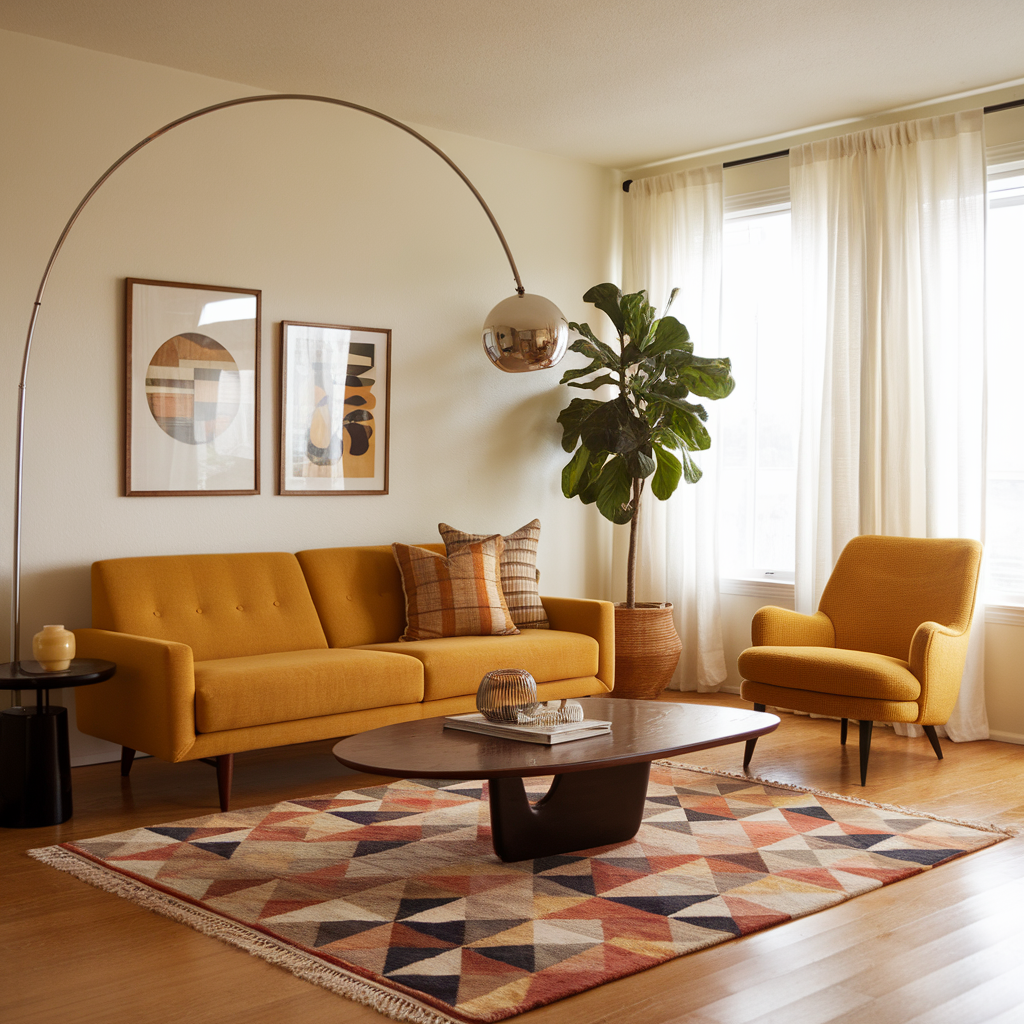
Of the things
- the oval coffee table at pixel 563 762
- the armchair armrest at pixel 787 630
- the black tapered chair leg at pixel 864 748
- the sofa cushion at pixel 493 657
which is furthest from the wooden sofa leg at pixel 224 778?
the black tapered chair leg at pixel 864 748

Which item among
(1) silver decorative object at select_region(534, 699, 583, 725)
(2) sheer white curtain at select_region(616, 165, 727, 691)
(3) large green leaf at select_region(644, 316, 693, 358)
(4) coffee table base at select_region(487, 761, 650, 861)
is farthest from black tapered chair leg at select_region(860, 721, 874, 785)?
(3) large green leaf at select_region(644, 316, 693, 358)

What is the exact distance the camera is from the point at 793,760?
4.61 metres

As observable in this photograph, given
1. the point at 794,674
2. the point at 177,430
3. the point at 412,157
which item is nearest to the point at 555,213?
the point at 412,157

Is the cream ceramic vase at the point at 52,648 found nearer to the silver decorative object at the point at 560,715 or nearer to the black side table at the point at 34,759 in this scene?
the black side table at the point at 34,759

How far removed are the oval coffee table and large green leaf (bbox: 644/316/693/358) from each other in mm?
2488

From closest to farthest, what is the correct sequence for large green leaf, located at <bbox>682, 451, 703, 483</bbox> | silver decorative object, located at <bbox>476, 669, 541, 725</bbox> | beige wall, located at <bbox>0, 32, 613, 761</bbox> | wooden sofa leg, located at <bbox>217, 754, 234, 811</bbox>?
silver decorative object, located at <bbox>476, 669, 541, 725</bbox> < wooden sofa leg, located at <bbox>217, 754, 234, 811</bbox> < beige wall, located at <bbox>0, 32, 613, 761</bbox> < large green leaf, located at <bbox>682, 451, 703, 483</bbox>

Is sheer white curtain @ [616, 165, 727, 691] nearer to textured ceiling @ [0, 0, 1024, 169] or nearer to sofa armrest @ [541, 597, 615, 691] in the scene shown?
textured ceiling @ [0, 0, 1024, 169]

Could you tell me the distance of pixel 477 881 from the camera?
122 inches

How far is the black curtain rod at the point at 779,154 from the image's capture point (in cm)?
497

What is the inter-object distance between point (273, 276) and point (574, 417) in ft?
5.61

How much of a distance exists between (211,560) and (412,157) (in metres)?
2.29

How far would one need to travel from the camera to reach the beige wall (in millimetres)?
4426

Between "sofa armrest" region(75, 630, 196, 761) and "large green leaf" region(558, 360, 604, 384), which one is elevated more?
"large green leaf" region(558, 360, 604, 384)

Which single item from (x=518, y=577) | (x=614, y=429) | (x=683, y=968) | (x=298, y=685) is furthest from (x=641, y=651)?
(x=683, y=968)
